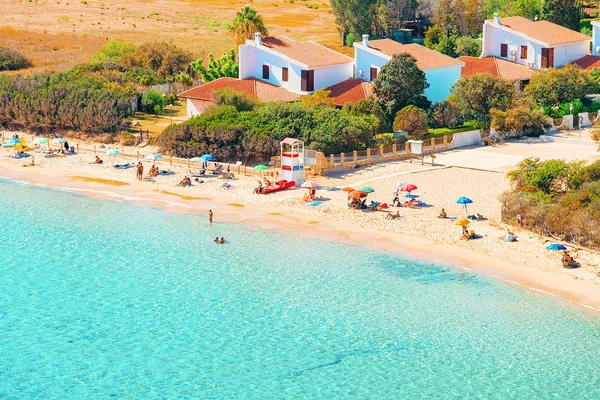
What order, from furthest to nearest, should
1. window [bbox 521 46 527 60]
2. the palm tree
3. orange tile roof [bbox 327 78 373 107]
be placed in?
window [bbox 521 46 527 60]
the palm tree
orange tile roof [bbox 327 78 373 107]

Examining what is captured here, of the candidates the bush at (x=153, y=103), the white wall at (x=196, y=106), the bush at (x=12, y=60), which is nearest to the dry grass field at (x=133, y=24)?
the bush at (x=12, y=60)

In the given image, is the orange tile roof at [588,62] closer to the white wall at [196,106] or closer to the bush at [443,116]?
the bush at [443,116]

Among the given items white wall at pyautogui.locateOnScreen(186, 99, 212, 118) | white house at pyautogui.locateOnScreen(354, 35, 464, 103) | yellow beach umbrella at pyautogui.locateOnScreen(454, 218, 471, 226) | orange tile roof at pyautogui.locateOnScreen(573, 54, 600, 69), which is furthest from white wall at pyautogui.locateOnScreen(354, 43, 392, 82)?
yellow beach umbrella at pyautogui.locateOnScreen(454, 218, 471, 226)

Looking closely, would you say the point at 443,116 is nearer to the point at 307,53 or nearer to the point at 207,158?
the point at 307,53

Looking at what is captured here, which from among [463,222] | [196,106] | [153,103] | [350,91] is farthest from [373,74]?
[463,222]

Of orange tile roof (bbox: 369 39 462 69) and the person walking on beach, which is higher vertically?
orange tile roof (bbox: 369 39 462 69)

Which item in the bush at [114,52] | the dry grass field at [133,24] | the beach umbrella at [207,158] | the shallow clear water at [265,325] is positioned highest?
the dry grass field at [133,24]

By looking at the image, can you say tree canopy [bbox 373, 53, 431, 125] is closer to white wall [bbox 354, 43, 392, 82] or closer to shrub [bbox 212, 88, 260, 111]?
white wall [bbox 354, 43, 392, 82]

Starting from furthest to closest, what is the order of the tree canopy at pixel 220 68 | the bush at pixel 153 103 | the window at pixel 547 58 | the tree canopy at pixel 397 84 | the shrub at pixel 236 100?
the window at pixel 547 58, the tree canopy at pixel 220 68, the bush at pixel 153 103, the tree canopy at pixel 397 84, the shrub at pixel 236 100
